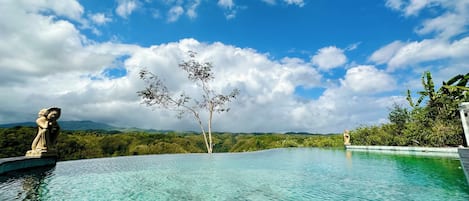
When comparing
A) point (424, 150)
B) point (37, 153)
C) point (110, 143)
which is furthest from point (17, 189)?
point (110, 143)

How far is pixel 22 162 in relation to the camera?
26.1 ft

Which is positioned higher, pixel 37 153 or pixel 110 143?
pixel 110 143

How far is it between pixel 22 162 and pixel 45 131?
1.63 metres

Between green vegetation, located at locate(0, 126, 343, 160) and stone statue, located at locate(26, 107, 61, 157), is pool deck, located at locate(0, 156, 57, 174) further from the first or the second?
green vegetation, located at locate(0, 126, 343, 160)

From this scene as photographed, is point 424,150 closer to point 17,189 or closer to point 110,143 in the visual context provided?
point 17,189

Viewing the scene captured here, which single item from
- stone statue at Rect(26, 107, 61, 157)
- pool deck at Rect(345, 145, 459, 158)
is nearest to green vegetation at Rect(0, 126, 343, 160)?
stone statue at Rect(26, 107, 61, 157)

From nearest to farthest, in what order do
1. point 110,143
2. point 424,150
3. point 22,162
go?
point 22,162, point 424,150, point 110,143

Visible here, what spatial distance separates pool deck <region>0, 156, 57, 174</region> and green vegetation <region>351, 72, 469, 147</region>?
1545 centimetres

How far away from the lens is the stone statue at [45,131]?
30.1 feet

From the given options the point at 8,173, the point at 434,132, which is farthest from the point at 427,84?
the point at 8,173

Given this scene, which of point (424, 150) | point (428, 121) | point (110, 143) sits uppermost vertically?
point (428, 121)

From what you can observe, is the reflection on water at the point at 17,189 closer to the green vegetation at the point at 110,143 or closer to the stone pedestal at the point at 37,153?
the stone pedestal at the point at 37,153

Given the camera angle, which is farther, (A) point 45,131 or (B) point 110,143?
(B) point 110,143

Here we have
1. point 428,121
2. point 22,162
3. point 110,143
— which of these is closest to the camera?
point 22,162
